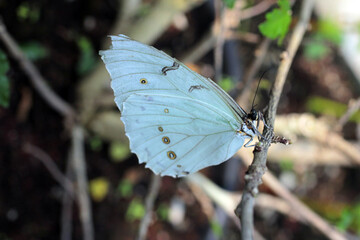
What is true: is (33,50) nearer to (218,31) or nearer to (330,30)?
(218,31)

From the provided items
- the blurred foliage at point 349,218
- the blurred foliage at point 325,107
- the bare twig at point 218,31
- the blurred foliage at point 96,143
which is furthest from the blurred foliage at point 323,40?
the blurred foliage at point 96,143

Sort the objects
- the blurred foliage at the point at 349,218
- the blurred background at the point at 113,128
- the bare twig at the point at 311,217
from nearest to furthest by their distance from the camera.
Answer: the bare twig at the point at 311,217, the blurred foliage at the point at 349,218, the blurred background at the point at 113,128

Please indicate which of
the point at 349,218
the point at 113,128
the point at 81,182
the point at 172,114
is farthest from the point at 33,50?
the point at 349,218

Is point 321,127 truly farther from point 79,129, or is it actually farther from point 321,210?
point 79,129

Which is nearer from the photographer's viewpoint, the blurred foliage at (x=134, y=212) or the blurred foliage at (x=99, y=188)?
the blurred foliage at (x=99, y=188)

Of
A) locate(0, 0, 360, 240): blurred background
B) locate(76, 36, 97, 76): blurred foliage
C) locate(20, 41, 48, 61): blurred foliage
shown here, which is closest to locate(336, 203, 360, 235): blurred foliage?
locate(0, 0, 360, 240): blurred background

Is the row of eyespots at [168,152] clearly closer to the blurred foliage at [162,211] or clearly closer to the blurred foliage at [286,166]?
the blurred foliage at [162,211]

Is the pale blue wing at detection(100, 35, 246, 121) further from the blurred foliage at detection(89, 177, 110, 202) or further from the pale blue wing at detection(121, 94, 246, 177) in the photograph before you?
the blurred foliage at detection(89, 177, 110, 202)
